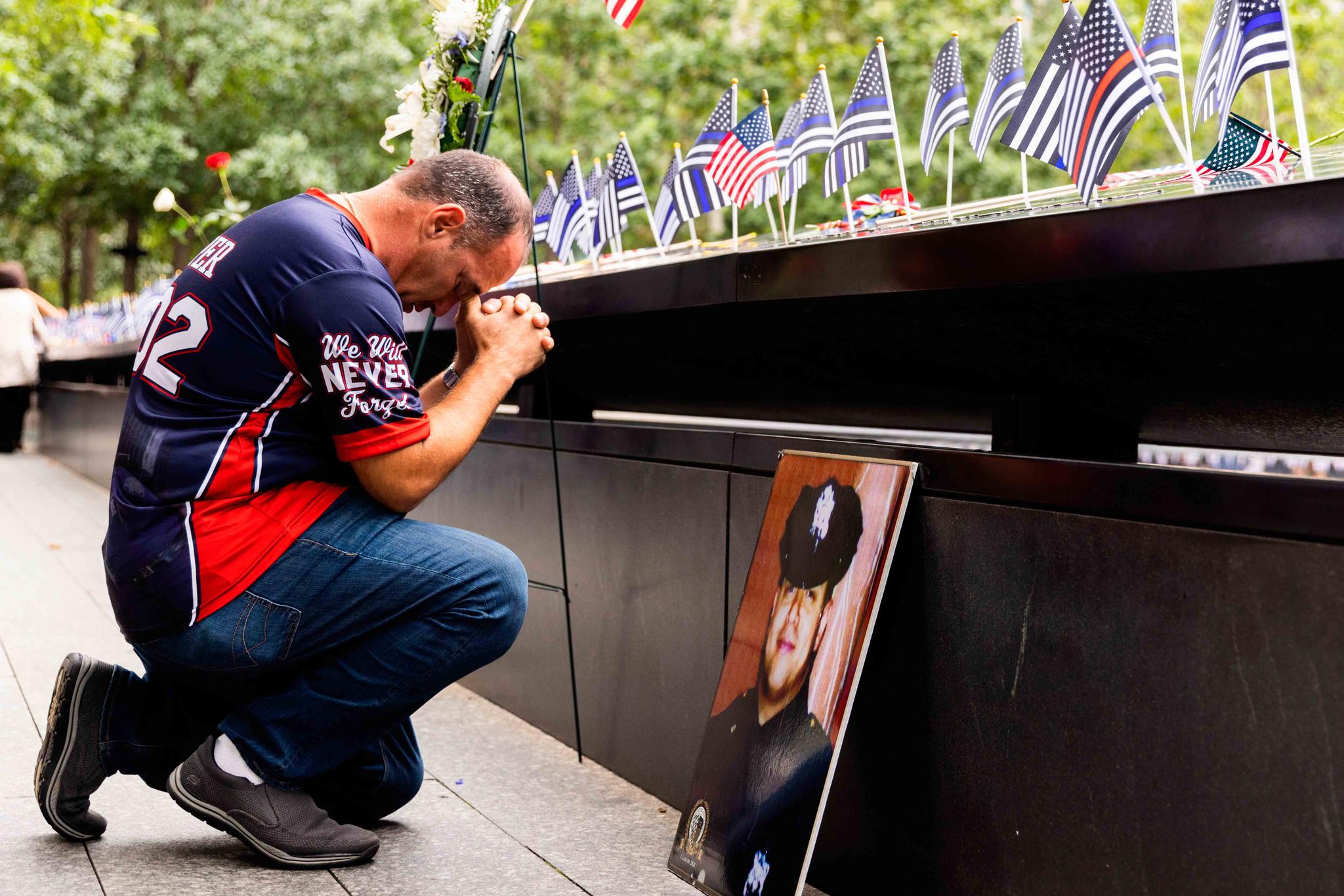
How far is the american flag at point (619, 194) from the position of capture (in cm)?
500

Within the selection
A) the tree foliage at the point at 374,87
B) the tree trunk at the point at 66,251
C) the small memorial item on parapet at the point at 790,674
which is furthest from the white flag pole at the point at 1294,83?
the tree trunk at the point at 66,251

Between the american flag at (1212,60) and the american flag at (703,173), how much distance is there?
5.76 ft

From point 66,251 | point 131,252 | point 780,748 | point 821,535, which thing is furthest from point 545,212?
point 66,251

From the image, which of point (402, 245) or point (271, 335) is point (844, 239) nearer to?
point (402, 245)

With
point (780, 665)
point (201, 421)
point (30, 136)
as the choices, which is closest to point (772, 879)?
point (780, 665)

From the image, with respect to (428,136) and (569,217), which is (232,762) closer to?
(428,136)

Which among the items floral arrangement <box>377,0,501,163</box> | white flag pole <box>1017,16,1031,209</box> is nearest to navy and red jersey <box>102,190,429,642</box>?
floral arrangement <box>377,0,501,163</box>

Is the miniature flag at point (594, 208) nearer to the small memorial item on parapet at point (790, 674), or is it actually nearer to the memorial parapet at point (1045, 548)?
the memorial parapet at point (1045, 548)

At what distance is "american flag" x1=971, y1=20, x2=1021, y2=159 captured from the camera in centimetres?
370

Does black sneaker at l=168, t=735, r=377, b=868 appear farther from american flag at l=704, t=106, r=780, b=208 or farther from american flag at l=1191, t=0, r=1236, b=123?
american flag at l=1191, t=0, r=1236, b=123

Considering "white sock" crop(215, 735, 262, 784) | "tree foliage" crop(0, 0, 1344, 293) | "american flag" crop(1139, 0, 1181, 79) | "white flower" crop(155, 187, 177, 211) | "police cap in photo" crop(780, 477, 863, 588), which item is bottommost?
"white sock" crop(215, 735, 262, 784)

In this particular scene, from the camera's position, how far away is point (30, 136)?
69.7 ft

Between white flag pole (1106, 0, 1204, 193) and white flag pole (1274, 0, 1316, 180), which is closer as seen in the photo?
white flag pole (1274, 0, 1316, 180)

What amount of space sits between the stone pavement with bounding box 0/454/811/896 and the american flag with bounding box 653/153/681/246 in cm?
180
